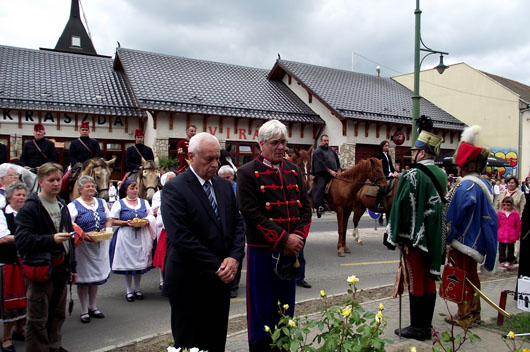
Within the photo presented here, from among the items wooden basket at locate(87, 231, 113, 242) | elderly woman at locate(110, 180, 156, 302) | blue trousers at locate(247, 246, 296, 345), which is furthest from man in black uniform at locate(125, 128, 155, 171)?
blue trousers at locate(247, 246, 296, 345)

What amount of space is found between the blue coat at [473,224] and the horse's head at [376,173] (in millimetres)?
5408

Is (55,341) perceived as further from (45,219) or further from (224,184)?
(224,184)

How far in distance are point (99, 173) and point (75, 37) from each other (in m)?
55.1

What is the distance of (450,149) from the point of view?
28891mm

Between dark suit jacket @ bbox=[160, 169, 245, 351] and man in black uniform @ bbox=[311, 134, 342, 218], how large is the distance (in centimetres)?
754

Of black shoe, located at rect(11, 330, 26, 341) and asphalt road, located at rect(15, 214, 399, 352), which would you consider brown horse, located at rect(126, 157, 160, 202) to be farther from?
black shoe, located at rect(11, 330, 26, 341)

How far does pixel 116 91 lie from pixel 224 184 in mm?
20229

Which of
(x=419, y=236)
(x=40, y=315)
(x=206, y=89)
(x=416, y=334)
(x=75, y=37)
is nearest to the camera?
(x=40, y=315)

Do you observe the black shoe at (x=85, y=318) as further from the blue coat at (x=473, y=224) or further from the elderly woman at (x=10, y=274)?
the blue coat at (x=473, y=224)

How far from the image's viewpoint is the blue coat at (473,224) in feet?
15.8

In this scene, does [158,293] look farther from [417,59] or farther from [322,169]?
[417,59]

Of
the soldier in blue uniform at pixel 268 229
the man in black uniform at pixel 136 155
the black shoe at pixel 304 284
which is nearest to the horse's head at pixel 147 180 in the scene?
the man in black uniform at pixel 136 155

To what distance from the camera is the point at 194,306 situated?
3.33 m

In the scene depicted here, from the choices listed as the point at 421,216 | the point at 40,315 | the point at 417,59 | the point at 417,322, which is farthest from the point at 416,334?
the point at 417,59
